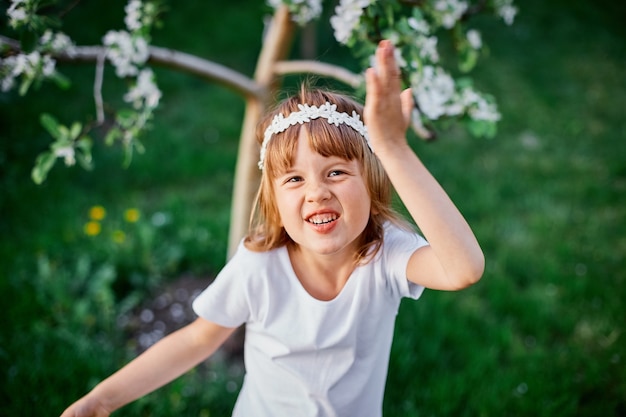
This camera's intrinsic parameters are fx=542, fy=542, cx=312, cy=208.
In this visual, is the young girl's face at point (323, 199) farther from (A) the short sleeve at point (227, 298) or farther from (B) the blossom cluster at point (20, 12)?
(B) the blossom cluster at point (20, 12)

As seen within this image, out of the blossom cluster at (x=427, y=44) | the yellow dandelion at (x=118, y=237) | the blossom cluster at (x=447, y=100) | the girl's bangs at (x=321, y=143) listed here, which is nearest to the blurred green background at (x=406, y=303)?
the yellow dandelion at (x=118, y=237)

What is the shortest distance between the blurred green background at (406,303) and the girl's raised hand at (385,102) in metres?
0.70

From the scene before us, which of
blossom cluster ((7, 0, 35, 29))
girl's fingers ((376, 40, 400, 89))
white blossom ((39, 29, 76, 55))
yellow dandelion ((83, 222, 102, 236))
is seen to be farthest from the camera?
yellow dandelion ((83, 222, 102, 236))

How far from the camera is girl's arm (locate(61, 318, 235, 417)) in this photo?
1372 mm

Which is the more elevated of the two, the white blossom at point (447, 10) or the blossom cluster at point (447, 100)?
the white blossom at point (447, 10)

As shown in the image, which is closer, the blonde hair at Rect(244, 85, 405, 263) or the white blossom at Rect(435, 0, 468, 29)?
the blonde hair at Rect(244, 85, 405, 263)

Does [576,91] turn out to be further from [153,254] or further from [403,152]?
[403,152]

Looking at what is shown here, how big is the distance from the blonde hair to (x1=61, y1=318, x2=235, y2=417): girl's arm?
282 millimetres

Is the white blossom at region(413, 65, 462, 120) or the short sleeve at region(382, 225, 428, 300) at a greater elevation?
the white blossom at region(413, 65, 462, 120)

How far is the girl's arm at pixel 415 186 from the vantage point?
3.22ft

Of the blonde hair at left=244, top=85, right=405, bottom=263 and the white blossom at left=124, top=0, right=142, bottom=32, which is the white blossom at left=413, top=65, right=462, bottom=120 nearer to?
the blonde hair at left=244, top=85, right=405, bottom=263

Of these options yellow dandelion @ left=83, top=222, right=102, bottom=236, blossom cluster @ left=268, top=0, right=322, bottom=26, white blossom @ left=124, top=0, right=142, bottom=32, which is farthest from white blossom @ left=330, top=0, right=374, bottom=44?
yellow dandelion @ left=83, top=222, right=102, bottom=236

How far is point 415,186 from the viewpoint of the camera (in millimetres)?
1038

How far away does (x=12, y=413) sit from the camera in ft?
6.72
